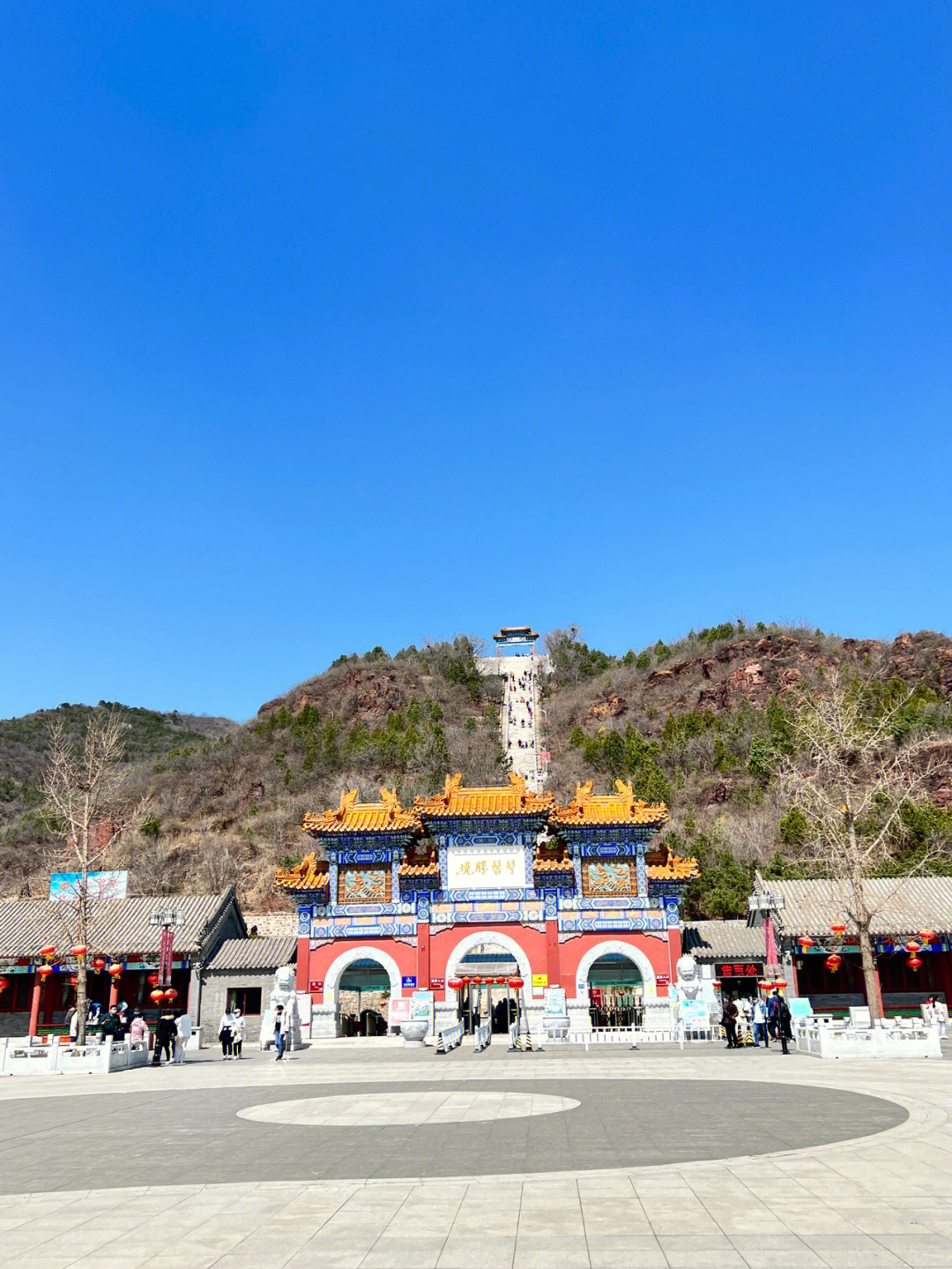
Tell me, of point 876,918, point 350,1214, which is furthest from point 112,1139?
point 876,918

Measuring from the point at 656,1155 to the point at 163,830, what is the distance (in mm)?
72765

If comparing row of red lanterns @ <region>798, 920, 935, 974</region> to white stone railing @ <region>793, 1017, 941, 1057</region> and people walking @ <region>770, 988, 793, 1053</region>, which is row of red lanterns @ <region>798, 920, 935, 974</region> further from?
white stone railing @ <region>793, 1017, 941, 1057</region>

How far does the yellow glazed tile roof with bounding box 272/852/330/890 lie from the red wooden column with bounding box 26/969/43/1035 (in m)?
9.65

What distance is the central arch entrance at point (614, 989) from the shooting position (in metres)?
38.6

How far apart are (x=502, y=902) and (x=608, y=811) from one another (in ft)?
18.3

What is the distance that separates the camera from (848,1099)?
15.1 metres

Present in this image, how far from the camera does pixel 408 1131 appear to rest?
1309 centimetres

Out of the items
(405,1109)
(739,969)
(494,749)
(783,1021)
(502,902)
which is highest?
(494,749)

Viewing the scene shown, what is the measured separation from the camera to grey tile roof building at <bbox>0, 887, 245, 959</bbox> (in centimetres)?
3932

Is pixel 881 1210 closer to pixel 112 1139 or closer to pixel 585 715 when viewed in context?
pixel 112 1139

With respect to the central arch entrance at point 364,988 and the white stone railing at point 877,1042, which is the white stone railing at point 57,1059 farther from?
the white stone railing at point 877,1042

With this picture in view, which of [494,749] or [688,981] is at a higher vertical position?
[494,749]

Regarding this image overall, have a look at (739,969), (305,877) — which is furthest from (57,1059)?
(739,969)

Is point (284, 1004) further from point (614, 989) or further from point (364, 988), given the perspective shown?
point (614, 989)
